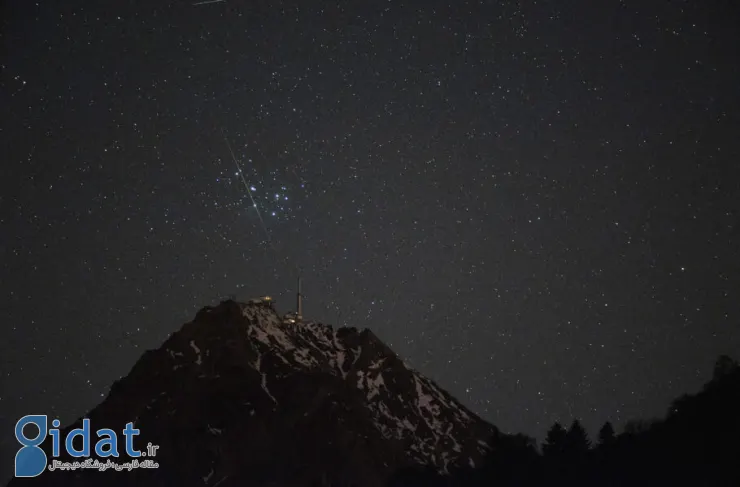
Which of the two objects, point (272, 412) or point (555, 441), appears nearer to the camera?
point (555, 441)

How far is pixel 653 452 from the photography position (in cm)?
5944

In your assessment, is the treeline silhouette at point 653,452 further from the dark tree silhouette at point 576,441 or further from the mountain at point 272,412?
the mountain at point 272,412

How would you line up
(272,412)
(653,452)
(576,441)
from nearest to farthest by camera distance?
1. (653,452)
2. (576,441)
3. (272,412)

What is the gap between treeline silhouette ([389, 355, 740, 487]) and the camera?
53469mm


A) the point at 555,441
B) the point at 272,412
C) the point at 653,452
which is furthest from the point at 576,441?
the point at 272,412

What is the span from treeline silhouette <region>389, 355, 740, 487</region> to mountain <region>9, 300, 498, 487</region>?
1554 inches

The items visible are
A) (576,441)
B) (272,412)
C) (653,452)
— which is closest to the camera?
(653,452)

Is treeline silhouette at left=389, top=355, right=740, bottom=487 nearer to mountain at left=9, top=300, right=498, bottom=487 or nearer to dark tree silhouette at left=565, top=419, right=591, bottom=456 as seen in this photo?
dark tree silhouette at left=565, top=419, right=591, bottom=456

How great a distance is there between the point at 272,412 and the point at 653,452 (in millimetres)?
79471

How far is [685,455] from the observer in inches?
2194

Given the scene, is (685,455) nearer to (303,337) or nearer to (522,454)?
(522,454)

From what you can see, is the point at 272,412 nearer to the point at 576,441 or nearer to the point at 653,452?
the point at 576,441

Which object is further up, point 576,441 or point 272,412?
point 272,412

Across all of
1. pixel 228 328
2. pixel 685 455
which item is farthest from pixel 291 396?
pixel 685 455
